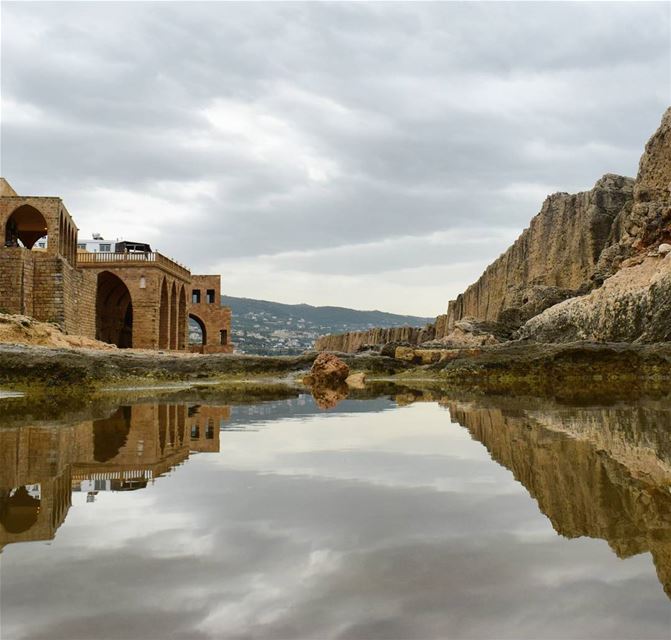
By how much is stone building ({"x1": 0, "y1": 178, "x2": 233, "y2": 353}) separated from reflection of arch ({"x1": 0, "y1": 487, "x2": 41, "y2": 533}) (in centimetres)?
2287

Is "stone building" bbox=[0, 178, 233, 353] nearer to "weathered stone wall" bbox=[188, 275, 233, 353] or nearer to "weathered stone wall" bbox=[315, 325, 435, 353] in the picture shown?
"weathered stone wall" bbox=[188, 275, 233, 353]

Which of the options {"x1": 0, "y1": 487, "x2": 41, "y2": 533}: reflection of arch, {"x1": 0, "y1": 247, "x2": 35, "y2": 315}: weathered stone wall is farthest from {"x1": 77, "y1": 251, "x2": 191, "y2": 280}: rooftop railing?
{"x1": 0, "y1": 487, "x2": 41, "y2": 533}: reflection of arch

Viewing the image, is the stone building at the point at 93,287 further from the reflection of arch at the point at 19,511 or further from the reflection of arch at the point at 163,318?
the reflection of arch at the point at 19,511

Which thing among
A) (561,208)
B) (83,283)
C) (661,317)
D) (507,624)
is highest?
(561,208)

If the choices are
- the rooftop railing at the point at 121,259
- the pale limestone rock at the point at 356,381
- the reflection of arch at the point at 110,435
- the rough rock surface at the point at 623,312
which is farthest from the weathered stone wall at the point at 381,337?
the reflection of arch at the point at 110,435

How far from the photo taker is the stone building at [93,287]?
2555 cm

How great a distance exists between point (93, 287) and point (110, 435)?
2575cm

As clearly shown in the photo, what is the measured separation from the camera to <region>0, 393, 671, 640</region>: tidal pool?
90.1 inches

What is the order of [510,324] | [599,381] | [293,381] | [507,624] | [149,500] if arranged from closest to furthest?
[507,624]
[149,500]
[599,381]
[293,381]
[510,324]

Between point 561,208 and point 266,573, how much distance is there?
132ft

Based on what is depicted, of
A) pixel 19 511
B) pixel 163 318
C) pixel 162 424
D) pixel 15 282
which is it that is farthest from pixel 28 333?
pixel 163 318

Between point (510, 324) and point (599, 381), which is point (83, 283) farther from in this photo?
point (599, 381)

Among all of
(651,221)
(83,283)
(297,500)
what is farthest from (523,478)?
(83,283)

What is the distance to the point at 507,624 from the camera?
2232mm
